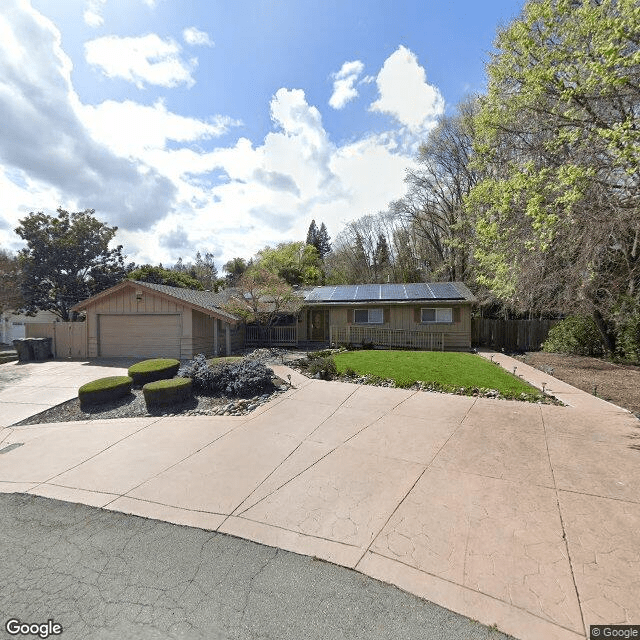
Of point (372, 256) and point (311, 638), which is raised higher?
point (372, 256)

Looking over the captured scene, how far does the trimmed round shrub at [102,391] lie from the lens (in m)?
7.80

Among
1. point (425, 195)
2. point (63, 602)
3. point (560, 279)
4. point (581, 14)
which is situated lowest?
point (63, 602)

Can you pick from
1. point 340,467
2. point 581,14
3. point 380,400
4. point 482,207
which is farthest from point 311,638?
point 482,207

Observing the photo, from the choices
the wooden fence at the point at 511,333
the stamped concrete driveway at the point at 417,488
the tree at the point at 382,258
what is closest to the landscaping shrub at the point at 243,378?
the stamped concrete driveway at the point at 417,488

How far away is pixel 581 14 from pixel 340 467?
981 centimetres

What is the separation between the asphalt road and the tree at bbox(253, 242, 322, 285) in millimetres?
29597

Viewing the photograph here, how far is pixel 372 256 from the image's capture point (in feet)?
116

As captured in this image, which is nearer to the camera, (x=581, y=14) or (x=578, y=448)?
(x=578, y=448)

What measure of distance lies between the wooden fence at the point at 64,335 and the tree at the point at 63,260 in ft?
30.7

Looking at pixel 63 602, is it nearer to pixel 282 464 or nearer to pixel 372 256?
pixel 282 464

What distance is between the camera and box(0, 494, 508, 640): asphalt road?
228 centimetres

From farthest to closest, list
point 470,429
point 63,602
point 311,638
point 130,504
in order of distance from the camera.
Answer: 1. point 470,429
2. point 130,504
3. point 63,602
4. point 311,638

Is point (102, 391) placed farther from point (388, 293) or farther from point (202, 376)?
point (388, 293)

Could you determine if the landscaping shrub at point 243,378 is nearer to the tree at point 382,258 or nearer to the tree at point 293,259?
the tree at point 293,259
